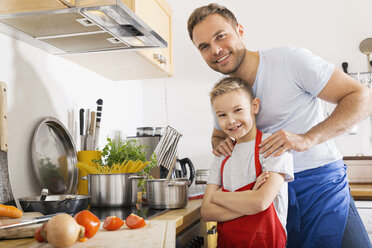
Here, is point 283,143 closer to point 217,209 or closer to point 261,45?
point 217,209

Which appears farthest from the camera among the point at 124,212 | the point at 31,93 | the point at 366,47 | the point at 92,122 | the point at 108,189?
the point at 366,47

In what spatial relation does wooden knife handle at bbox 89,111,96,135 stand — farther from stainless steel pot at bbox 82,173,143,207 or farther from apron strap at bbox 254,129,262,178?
apron strap at bbox 254,129,262,178

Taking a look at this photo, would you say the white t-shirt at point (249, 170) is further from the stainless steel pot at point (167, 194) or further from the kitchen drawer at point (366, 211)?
the kitchen drawer at point (366, 211)

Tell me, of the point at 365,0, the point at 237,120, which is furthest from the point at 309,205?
the point at 365,0

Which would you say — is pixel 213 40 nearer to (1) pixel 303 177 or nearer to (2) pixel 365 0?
(1) pixel 303 177

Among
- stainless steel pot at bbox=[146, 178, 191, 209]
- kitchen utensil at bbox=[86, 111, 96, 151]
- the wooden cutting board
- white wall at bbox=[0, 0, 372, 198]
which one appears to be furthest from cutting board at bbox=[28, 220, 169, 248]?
white wall at bbox=[0, 0, 372, 198]

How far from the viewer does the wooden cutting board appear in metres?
0.89

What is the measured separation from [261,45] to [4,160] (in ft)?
7.14

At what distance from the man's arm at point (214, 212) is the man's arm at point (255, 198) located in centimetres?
2

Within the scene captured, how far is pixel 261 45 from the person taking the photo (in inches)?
117

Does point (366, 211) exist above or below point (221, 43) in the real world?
below

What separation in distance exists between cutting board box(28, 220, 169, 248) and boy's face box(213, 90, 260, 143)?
41 cm

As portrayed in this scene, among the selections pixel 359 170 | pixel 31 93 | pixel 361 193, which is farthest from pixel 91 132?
pixel 359 170

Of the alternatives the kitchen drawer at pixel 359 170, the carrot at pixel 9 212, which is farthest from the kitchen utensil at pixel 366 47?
the carrot at pixel 9 212
